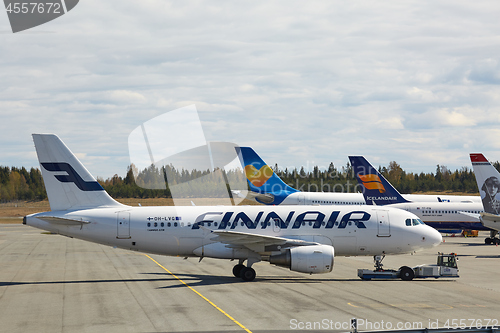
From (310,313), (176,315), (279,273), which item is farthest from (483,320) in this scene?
(279,273)

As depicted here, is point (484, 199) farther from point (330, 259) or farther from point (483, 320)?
point (483, 320)

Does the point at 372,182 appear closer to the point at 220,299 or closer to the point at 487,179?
the point at 487,179

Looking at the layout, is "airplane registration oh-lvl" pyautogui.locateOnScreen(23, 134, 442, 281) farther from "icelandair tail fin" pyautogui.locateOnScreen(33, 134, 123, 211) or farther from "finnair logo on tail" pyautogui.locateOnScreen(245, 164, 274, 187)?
"finnair logo on tail" pyautogui.locateOnScreen(245, 164, 274, 187)

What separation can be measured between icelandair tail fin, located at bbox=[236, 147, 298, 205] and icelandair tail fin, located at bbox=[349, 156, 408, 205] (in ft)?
33.7

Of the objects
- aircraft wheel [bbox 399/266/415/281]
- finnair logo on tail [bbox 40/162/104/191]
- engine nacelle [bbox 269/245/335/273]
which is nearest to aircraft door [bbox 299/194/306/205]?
aircraft wheel [bbox 399/266/415/281]

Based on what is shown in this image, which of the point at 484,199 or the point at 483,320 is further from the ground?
the point at 484,199

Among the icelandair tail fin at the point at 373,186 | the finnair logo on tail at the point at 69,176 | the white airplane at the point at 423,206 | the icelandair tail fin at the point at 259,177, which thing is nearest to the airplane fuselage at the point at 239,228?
the finnair logo on tail at the point at 69,176

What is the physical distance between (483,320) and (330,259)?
9737mm

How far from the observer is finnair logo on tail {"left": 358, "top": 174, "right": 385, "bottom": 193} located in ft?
198

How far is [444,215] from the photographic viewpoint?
59.3 m

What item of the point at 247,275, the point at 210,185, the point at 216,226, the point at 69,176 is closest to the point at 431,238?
the point at 247,275

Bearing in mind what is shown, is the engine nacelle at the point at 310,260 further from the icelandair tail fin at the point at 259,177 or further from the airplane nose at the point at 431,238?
the icelandair tail fin at the point at 259,177

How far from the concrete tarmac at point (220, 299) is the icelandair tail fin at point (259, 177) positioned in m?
24.9

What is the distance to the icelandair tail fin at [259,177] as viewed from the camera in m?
61.4
